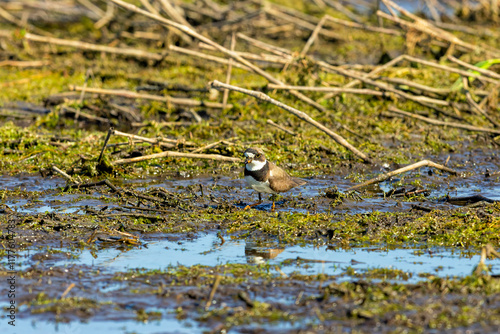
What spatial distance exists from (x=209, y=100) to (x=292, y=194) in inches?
154

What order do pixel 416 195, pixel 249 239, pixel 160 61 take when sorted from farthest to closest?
pixel 160 61 < pixel 416 195 < pixel 249 239

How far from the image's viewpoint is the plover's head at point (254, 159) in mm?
7344

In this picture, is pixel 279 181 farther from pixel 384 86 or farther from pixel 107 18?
pixel 107 18

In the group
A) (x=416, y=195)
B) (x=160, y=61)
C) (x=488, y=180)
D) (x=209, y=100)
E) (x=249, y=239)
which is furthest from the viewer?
(x=160, y=61)

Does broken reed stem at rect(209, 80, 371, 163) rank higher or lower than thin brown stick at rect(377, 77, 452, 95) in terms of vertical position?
lower

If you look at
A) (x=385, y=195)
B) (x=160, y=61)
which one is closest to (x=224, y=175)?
(x=385, y=195)

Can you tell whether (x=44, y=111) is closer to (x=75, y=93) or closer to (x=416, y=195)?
(x=75, y=93)

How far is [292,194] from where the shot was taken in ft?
27.0

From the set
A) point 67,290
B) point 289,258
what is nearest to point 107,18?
point 289,258

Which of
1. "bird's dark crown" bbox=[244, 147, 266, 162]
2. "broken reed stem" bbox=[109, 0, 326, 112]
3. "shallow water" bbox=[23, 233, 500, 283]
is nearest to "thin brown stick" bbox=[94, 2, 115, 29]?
"broken reed stem" bbox=[109, 0, 326, 112]

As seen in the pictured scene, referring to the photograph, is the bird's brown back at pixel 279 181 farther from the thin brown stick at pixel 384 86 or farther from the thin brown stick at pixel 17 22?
the thin brown stick at pixel 17 22

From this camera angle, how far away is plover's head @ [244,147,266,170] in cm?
734

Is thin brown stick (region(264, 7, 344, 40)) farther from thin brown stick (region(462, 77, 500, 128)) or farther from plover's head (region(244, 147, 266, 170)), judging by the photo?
plover's head (region(244, 147, 266, 170))

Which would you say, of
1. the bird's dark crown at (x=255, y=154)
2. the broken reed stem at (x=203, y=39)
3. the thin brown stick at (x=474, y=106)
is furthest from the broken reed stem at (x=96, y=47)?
the thin brown stick at (x=474, y=106)
